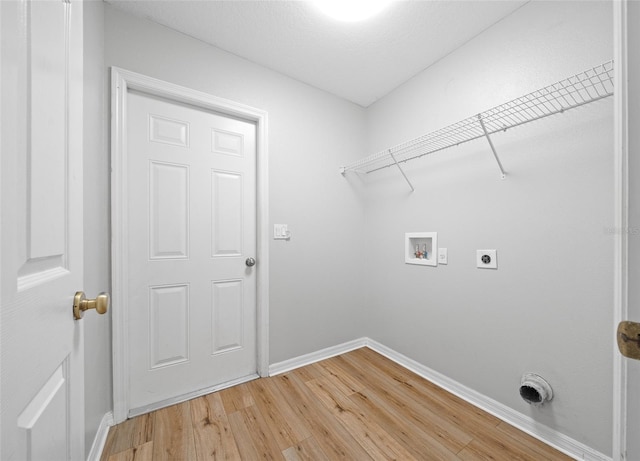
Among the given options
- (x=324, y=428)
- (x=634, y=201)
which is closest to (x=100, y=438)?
(x=324, y=428)

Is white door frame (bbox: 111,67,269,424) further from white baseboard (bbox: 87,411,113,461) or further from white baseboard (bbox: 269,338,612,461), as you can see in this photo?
white baseboard (bbox: 269,338,612,461)

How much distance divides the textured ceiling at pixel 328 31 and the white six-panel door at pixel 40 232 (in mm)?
1115

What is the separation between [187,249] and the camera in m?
1.70

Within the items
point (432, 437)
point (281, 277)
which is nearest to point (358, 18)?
point (281, 277)

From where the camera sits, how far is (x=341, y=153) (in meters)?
2.38

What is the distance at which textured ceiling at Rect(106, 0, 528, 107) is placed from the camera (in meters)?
1.47

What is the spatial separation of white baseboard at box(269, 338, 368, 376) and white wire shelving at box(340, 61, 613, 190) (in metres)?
1.52

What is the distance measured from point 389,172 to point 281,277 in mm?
1276

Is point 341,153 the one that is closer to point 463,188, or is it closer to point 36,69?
point 463,188

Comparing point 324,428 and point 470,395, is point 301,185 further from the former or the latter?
point 470,395

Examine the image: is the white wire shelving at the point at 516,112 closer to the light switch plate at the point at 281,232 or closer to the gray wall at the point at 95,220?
the light switch plate at the point at 281,232

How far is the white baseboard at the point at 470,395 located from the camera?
124cm

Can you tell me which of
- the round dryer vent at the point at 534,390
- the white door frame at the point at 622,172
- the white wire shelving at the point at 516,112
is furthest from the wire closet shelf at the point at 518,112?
the round dryer vent at the point at 534,390

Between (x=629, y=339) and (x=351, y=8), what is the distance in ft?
5.92
